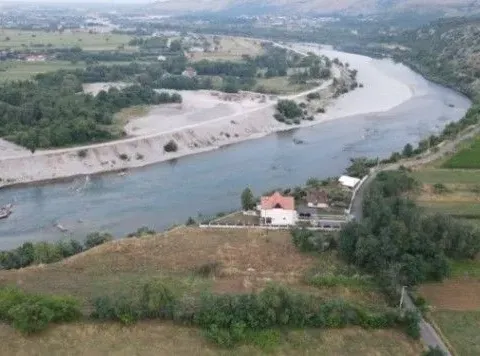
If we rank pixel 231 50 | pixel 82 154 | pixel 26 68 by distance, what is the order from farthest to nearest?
pixel 231 50 → pixel 26 68 → pixel 82 154

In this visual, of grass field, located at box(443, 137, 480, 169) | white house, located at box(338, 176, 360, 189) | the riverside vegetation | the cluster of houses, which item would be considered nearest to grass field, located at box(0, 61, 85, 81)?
white house, located at box(338, 176, 360, 189)

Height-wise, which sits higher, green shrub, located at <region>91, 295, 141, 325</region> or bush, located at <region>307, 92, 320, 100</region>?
green shrub, located at <region>91, 295, 141, 325</region>

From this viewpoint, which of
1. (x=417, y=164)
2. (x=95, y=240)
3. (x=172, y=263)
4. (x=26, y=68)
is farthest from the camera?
(x=26, y=68)

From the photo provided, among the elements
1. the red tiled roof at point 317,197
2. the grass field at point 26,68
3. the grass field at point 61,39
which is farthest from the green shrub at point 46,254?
the grass field at point 61,39

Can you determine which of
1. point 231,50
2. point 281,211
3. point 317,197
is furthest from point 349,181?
point 231,50

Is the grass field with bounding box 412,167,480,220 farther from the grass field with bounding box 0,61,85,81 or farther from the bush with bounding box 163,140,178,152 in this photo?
the grass field with bounding box 0,61,85,81

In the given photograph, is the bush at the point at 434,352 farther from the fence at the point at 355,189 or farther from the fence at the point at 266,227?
the fence at the point at 355,189

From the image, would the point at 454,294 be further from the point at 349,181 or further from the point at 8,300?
the point at 8,300
